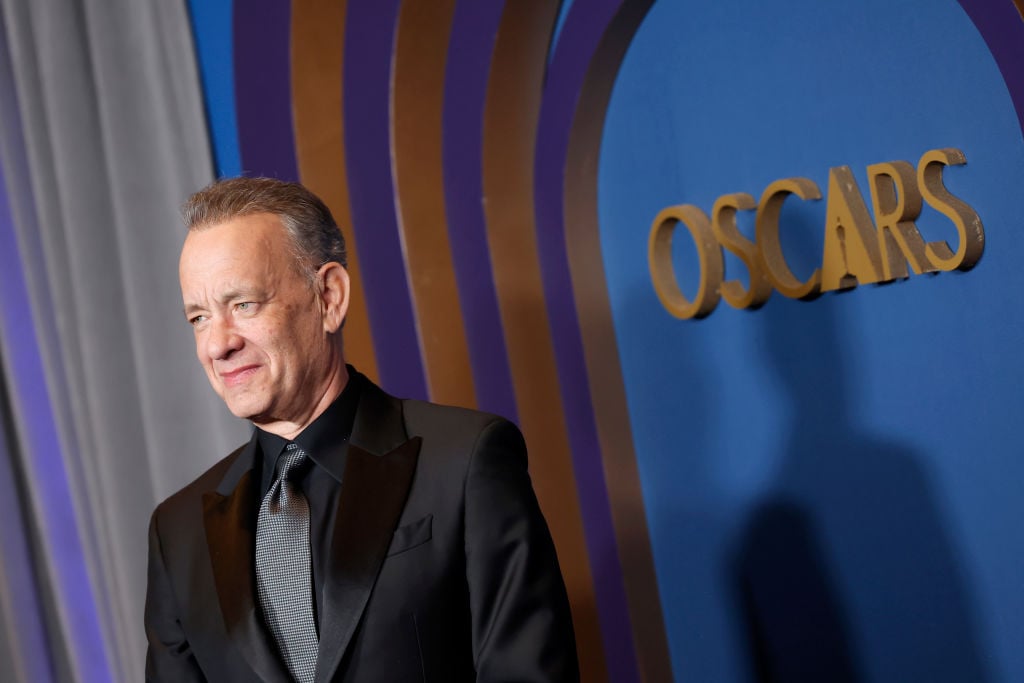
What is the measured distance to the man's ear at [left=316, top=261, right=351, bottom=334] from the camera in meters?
1.75

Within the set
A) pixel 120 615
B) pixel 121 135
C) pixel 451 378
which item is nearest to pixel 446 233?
pixel 451 378

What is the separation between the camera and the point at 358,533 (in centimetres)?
162

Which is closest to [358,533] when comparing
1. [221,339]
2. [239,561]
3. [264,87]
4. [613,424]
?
[239,561]

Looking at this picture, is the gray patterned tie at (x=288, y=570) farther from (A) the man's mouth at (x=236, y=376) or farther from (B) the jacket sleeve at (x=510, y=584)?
(B) the jacket sleeve at (x=510, y=584)

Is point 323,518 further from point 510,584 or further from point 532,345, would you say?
point 532,345

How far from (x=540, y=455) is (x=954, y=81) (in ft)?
4.93

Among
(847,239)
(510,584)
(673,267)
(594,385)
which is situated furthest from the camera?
(594,385)

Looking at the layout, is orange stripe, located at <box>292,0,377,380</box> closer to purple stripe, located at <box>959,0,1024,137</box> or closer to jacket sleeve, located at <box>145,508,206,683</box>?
jacket sleeve, located at <box>145,508,206,683</box>

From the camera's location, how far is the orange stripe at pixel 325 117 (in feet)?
10.3

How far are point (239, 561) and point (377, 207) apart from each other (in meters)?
1.67

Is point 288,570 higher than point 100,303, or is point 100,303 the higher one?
point 100,303

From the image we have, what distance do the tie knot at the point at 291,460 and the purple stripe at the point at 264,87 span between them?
5.18 feet

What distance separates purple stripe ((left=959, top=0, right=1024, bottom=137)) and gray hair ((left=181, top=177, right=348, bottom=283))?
1.22 metres

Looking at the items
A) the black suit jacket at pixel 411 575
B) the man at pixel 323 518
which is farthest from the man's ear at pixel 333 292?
the black suit jacket at pixel 411 575
